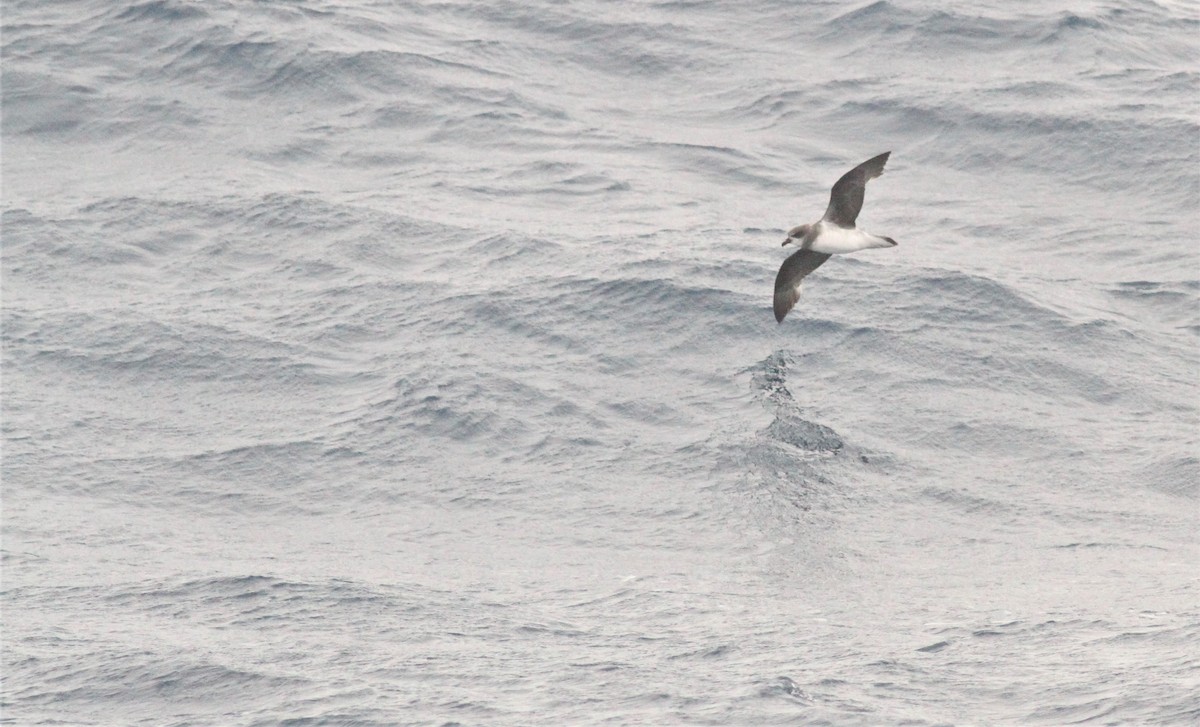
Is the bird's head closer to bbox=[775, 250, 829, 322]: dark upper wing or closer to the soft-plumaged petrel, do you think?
the soft-plumaged petrel

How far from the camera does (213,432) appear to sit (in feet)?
88.2

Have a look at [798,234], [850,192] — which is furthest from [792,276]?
[850,192]

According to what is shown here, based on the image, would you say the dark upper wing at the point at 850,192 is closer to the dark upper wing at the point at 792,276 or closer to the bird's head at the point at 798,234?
the bird's head at the point at 798,234

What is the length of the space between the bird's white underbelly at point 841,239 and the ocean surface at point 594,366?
8.86ft

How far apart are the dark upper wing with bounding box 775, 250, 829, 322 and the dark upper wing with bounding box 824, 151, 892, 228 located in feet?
3.67

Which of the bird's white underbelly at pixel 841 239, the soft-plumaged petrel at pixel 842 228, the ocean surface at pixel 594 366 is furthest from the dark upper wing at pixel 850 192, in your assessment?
the ocean surface at pixel 594 366

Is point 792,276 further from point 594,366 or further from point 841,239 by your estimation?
point 594,366

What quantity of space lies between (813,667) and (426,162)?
1746 cm

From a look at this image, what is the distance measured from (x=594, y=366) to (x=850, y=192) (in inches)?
211

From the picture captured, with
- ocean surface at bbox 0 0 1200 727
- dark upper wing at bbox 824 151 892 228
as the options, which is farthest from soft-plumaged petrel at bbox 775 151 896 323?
ocean surface at bbox 0 0 1200 727

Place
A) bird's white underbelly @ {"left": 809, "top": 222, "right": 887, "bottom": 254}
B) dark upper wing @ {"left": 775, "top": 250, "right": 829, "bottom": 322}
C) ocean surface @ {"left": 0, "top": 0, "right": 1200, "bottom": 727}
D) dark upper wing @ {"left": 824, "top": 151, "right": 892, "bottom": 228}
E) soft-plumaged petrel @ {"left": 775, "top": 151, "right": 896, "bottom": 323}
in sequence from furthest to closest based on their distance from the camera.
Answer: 1. dark upper wing @ {"left": 775, "top": 250, "right": 829, "bottom": 322}
2. bird's white underbelly @ {"left": 809, "top": 222, "right": 887, "bottom": 254}
3. soft-plumaged petrel @ {"left": 775, "top": 151, "right": 896, "bottom": 323}
4. dark upper wing @ {"left": 824, "top": 151, "right": 892, "bottom": 228}
5. ocean surface @ {"left": 0, "top": 0, "right": 1200, "bottom": 727}

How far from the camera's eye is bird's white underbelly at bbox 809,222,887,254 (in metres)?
24.2

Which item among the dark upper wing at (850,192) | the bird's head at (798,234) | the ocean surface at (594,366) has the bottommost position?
the ocean surface at (594,366)

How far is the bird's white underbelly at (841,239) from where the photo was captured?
24219mm
